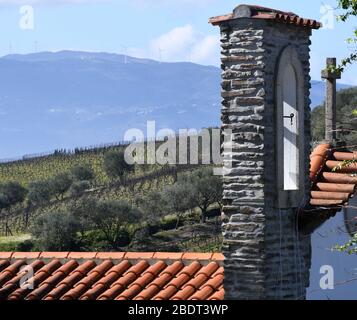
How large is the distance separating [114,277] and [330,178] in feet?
9.53

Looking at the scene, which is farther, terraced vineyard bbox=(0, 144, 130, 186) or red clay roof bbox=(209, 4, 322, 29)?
terraced vineyard bbox=(0, 144, 130, 186)

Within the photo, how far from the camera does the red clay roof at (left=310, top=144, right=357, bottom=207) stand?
1273 cm

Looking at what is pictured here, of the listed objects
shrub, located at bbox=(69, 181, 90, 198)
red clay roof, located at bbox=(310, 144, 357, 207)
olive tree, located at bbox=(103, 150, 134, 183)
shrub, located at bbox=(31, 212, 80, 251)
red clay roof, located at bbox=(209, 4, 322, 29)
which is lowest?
shrub, located at bbox=(31, 212, 80, 251)

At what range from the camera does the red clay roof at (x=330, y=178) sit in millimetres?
12734

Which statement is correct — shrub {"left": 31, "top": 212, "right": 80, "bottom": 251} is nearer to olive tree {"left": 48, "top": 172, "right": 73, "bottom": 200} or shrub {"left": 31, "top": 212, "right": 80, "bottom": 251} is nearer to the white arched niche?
olive tree {"left": 48, "top": 172, "right": 73, "bottom": 200}

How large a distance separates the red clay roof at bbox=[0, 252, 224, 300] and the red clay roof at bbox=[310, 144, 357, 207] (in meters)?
1.40

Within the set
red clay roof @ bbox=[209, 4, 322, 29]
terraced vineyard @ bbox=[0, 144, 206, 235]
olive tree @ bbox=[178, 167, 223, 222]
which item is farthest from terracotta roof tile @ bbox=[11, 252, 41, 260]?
terraced vineyard @ bbox=[0, 144, 206, 235]

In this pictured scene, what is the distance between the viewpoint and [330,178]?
13.4 m

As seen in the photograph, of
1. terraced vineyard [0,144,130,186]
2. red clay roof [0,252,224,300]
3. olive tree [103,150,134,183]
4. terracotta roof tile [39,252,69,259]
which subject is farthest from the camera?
terraced vineyard [0,144,130,186]

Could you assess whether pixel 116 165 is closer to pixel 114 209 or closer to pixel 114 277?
pixel 114 209

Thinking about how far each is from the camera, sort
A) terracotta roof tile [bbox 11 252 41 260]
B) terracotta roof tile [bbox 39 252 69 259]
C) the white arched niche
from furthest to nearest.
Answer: terracotta roof tile [bbox 11 252 41 260] < terracotta roof tile [bbox 39 252 69 259] < the white arched niche
